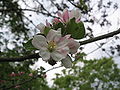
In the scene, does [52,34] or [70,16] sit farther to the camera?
[70,16]

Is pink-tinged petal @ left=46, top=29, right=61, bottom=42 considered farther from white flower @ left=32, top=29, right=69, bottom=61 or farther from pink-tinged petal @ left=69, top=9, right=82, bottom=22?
pink-tinged petal @ left=69, top=9, right=82, bottom=22

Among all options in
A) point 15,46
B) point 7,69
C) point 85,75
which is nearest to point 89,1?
point 7,69

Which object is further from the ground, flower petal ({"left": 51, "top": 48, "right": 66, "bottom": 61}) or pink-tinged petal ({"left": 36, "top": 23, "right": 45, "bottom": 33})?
pink-tinged petal ({"left": 36, "top": 23, "right": 45, "bottom": 33})

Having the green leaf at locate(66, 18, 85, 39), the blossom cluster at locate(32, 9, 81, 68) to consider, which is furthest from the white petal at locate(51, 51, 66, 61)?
the green leaf at locate(66, 18, 85, 39)

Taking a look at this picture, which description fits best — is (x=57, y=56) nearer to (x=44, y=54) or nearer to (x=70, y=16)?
(x=44, y=54)

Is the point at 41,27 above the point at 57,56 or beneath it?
above

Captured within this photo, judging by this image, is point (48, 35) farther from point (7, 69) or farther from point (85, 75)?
point (85, 75)

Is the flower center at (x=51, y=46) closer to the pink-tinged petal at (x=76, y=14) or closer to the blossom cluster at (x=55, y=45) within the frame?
the blossom cluster at (x=55, y=45)

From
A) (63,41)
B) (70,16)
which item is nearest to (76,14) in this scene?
(70,16)
